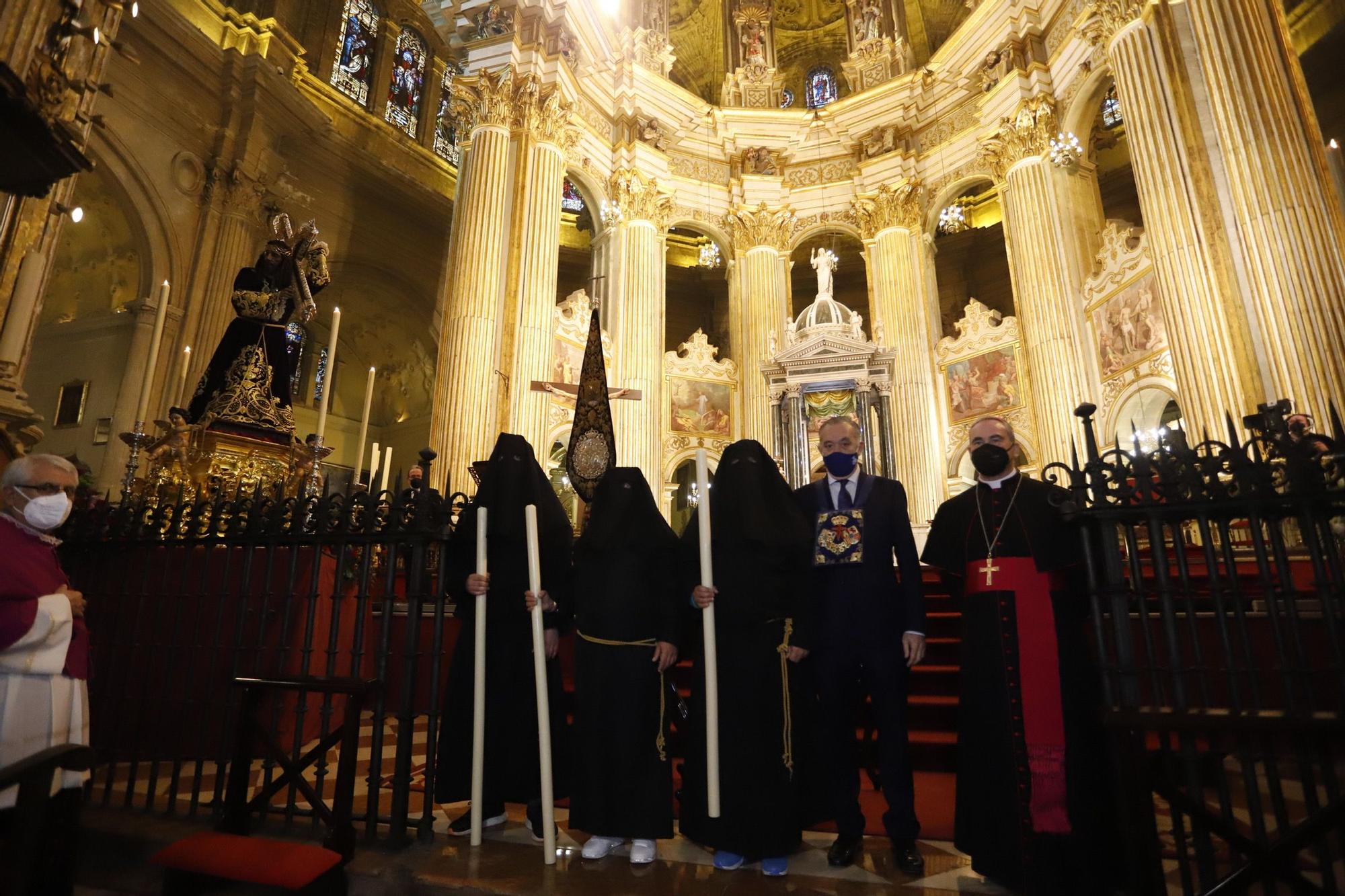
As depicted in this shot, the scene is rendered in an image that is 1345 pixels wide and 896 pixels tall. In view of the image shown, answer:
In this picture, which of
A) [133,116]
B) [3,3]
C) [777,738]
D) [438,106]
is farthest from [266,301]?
→ [438,106]

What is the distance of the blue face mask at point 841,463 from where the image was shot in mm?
2986

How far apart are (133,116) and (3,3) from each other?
10279 mm

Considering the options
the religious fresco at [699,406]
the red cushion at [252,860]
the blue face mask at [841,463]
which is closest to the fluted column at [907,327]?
the religious fresco at [699,406]

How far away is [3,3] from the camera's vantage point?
3.32 m

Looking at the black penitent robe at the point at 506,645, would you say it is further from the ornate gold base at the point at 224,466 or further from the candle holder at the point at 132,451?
the candle holder at the point at 132,451

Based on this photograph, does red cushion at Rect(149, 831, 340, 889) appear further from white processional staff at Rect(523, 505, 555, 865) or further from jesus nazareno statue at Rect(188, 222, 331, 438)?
jesus nazareno statue at Rect(188, 222, 331, 438)

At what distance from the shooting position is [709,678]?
8.13 feet

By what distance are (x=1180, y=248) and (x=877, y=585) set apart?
8.68 metres

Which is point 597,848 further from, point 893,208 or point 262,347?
point 893,208

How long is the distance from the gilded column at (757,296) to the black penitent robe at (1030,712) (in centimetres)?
1194

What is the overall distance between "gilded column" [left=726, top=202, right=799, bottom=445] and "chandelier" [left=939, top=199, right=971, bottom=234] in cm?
404

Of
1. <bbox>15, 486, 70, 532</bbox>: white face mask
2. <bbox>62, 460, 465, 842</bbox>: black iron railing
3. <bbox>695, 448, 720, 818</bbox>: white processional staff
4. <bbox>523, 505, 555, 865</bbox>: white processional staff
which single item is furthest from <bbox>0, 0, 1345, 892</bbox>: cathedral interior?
<bbox>695, 448, 720, 818</bbox>: white processional staff

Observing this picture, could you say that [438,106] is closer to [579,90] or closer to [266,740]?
[579,90]

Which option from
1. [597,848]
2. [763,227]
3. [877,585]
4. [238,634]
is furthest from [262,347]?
[763,227]
